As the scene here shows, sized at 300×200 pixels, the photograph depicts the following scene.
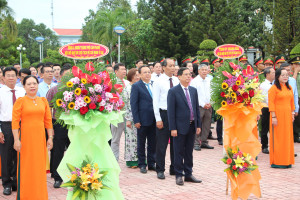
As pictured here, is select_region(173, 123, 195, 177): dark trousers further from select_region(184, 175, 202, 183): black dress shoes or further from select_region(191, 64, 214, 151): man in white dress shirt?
select_region(191, 64, 214, 151): man in white dress shirt

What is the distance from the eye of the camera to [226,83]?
6.27m

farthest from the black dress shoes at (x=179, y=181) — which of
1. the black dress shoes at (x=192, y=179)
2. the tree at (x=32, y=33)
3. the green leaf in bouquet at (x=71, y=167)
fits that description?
the tree at (x=32, y=33)

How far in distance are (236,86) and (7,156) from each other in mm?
4116

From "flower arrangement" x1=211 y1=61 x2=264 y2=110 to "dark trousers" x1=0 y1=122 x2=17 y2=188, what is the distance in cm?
361

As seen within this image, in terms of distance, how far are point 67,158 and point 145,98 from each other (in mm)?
3208

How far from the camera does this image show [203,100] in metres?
10.4

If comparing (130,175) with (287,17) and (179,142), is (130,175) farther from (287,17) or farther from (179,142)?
(287,17)

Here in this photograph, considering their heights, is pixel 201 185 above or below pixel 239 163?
below

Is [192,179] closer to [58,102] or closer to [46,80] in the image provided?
[58,102]

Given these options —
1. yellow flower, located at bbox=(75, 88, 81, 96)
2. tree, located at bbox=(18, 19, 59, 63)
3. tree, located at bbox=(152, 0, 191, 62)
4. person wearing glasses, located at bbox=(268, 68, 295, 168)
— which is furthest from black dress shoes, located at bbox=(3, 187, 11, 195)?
tree, located at bbox=(18, 19, 59, 63)

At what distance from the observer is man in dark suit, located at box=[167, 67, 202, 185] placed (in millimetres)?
7078

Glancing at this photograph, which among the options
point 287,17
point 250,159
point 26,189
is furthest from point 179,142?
point 287,17

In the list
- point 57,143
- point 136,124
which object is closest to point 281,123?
point 136,124

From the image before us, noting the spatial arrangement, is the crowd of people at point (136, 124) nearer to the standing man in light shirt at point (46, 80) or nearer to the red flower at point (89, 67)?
the standing man in light shirt at point (46, 80)
